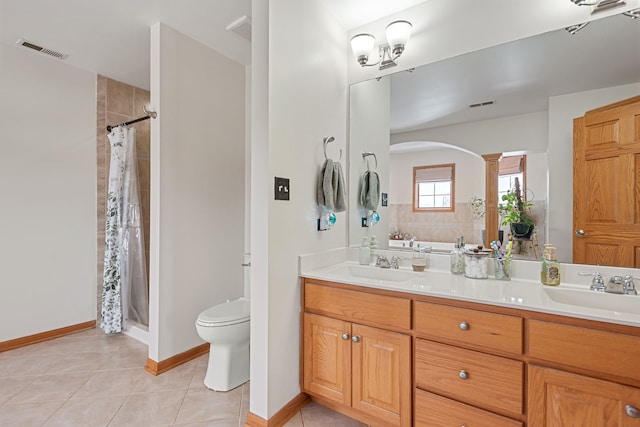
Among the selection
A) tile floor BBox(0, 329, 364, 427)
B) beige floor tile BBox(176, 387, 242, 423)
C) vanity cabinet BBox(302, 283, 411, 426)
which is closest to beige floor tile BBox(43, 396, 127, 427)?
tile floor BBox(0, 329, 364, 427)

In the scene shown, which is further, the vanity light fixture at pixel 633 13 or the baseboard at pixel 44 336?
the baseboard at pixel 44 336

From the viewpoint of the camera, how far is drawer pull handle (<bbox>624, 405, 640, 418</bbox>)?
984 millimetres

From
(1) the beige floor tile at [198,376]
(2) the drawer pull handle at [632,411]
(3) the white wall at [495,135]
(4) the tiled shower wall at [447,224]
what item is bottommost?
(1) the beige floor tile at [198,376]

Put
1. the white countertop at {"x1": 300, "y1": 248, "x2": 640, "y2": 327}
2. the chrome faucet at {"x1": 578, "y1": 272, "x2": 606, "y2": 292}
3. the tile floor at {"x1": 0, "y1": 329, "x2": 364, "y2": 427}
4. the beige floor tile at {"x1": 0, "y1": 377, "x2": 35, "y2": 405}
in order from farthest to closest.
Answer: the beige floor tile at {"x1": 0, "y1": 377, "x2": 35, "y2": 405}
the tile floor at {"x1": 0, "y1": 329, "x2": 364, "y2": 427}
the chrome faucet at {"x1": 578, "y1": 272, "x2": 606, "y2": 292}
the white countertop at {"x1": 300, "y1": 248, "x2": 640, "y2": 327}

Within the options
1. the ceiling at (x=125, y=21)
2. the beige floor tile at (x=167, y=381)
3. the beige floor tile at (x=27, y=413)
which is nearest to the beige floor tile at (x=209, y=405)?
the beige floor tile at (x=167, y=381)

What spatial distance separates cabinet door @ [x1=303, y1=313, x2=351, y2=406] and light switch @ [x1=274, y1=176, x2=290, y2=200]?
70 cm

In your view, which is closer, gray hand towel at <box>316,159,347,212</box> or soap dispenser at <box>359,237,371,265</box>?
gray hand towel at <box>316,159,347,212</box>

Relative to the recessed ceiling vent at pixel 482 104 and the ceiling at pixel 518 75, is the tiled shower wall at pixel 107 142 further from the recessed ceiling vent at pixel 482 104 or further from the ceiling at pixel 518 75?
the recessed ceiling vent at pixel 482 104

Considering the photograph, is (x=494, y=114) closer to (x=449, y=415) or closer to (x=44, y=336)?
(x=449, y=415)

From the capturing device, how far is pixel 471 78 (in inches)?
72.6

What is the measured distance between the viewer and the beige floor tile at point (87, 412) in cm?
165

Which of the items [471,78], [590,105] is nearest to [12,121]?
[471,78]

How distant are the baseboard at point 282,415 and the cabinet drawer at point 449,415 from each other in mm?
682

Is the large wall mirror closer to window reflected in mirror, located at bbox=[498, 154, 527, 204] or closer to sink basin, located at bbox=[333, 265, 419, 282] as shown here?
window reflected in mirror, located at bbox=[498, 154, 527, 204]
